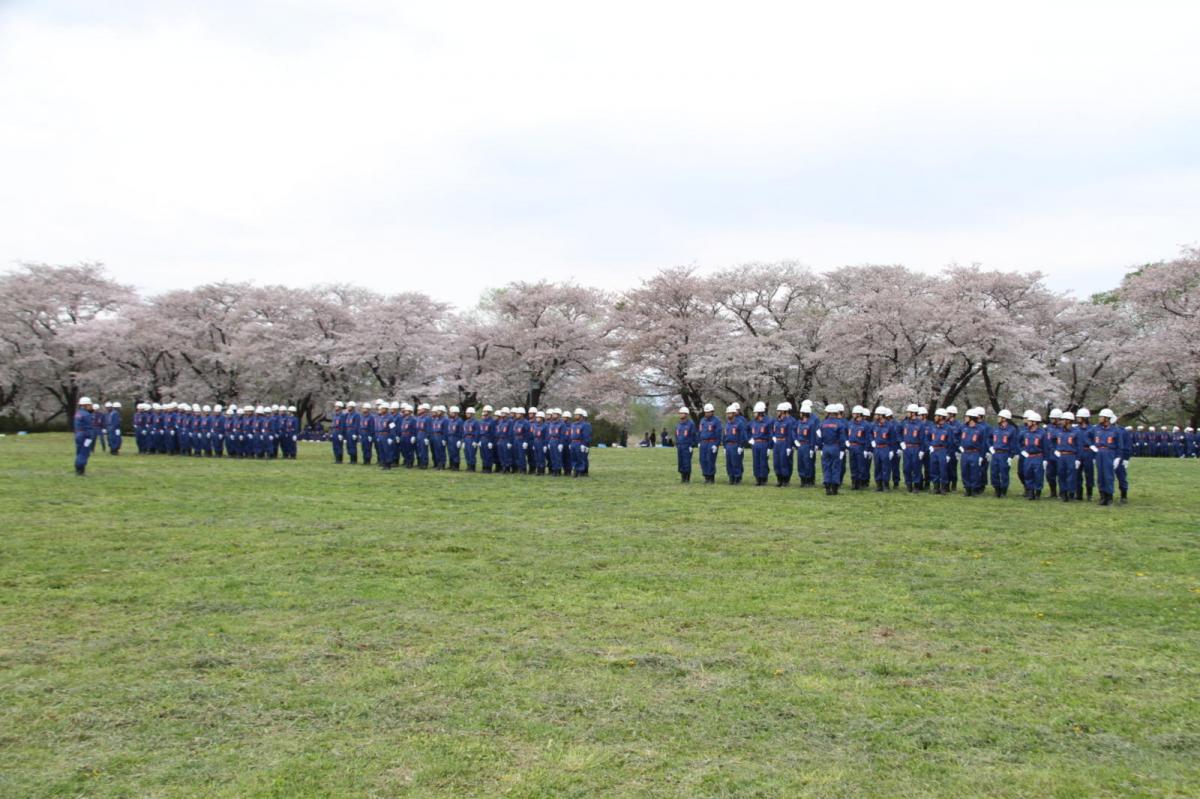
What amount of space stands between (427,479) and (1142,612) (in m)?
16.4

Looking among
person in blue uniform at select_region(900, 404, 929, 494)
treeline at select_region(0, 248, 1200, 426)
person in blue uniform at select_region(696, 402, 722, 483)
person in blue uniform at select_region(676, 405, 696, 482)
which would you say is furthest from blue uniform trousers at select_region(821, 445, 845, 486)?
treeline at select_region(0, 248, 1200, 426)

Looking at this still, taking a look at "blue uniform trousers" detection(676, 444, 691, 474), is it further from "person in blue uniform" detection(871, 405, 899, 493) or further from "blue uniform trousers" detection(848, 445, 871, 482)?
"person in blue uniform" detection(871, 405, 899, 493)

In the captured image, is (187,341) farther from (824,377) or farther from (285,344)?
(824,377)

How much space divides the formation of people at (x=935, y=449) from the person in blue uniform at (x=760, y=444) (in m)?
0.02

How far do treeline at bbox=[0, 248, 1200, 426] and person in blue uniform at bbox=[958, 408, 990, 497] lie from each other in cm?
2226

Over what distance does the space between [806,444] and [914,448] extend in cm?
231

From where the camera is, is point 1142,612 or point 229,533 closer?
point 1142,612

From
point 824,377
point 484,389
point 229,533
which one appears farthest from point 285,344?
point 229,533

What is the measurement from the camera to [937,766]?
4887 mm

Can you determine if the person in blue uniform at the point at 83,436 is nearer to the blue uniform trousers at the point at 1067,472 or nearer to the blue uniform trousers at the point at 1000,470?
the blue uniform trousers at the point at 1000,470

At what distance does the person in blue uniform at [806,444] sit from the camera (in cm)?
2047

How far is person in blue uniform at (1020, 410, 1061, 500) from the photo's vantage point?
1806 cm

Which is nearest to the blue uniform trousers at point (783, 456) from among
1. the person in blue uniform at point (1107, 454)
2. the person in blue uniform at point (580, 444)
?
the person in blue uniform at point (580, 444)

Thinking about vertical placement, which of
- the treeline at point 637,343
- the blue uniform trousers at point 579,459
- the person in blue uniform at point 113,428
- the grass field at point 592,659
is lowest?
the grass field at point 592,659
